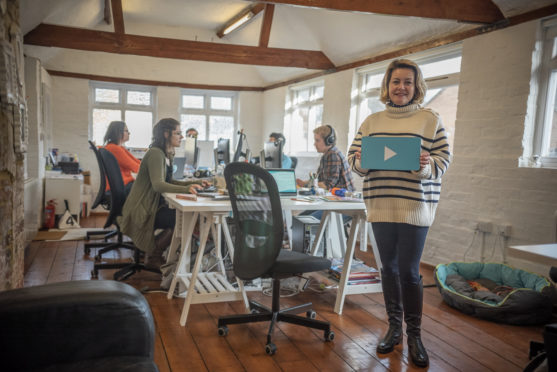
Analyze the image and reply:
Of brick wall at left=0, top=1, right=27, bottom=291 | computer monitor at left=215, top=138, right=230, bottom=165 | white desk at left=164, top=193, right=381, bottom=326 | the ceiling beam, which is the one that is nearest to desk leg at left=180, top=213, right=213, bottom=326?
white desk at left=164, top=193, right=381, bottom=326

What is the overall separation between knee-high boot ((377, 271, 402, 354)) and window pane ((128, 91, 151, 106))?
7.19 m

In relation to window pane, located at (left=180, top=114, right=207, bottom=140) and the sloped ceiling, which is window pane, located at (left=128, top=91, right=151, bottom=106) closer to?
the sloped ceiling

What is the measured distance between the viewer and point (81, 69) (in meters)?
7.64

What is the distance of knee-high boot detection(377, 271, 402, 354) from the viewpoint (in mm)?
2373

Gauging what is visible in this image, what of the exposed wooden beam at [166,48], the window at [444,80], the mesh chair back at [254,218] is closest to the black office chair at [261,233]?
the mesh chair back at [254,218]

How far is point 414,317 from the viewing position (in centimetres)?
224

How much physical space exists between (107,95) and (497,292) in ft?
24.1

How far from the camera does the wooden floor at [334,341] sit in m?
2.26

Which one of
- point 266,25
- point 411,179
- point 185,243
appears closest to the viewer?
point 411,179

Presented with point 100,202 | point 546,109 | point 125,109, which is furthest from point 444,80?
point 125,109

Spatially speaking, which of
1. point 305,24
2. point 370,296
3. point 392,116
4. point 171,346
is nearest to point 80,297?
point 171,346

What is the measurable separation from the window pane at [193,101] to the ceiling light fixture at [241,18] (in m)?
1.33

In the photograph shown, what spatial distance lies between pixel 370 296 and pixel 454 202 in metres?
1.45

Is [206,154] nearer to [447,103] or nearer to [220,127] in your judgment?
[220,127]
